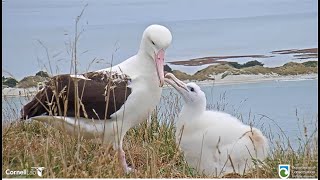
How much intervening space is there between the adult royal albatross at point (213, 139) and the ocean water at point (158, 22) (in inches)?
7.3

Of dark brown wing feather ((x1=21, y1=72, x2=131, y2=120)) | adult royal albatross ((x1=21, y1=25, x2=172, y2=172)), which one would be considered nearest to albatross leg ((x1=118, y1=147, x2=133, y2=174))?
adult royal albatross ((x1=21, y1=25, x2=172, y2=172))

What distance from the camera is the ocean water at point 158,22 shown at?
2.88m

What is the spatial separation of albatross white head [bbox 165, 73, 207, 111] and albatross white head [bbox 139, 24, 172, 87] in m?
0.14

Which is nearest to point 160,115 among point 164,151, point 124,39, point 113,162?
point 164,151

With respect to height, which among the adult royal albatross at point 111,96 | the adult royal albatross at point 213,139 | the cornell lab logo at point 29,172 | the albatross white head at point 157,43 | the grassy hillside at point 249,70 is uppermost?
the albatross white head at point 157,43

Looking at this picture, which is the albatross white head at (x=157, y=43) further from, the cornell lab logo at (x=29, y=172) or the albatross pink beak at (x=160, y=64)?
the cornell lab logo at (x=29, y=172)

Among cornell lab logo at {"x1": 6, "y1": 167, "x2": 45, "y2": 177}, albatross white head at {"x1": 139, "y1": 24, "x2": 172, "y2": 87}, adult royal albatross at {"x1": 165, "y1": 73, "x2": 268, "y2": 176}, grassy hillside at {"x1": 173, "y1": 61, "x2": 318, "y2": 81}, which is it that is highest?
albatross white head at {"x1": 139, "y1": 24, "x2": 172, "y2": 87}

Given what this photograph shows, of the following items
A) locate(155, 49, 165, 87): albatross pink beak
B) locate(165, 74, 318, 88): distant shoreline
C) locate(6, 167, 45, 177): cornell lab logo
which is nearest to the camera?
locate(6, 167, 45, 177): cornell lab logo

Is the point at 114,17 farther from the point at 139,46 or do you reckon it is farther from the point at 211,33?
the point at 211,33

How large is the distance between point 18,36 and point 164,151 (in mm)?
776

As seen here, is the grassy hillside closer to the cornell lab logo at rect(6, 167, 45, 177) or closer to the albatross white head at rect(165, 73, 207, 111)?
the albatross white head at rect(165, 73, 207, 111)

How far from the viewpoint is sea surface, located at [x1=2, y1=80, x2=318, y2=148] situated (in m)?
2.79

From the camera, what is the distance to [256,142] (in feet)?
9.32

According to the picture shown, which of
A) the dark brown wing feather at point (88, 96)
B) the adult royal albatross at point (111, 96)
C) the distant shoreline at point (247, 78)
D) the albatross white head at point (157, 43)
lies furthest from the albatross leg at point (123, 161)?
the distant shoreline at point (247, 78)
